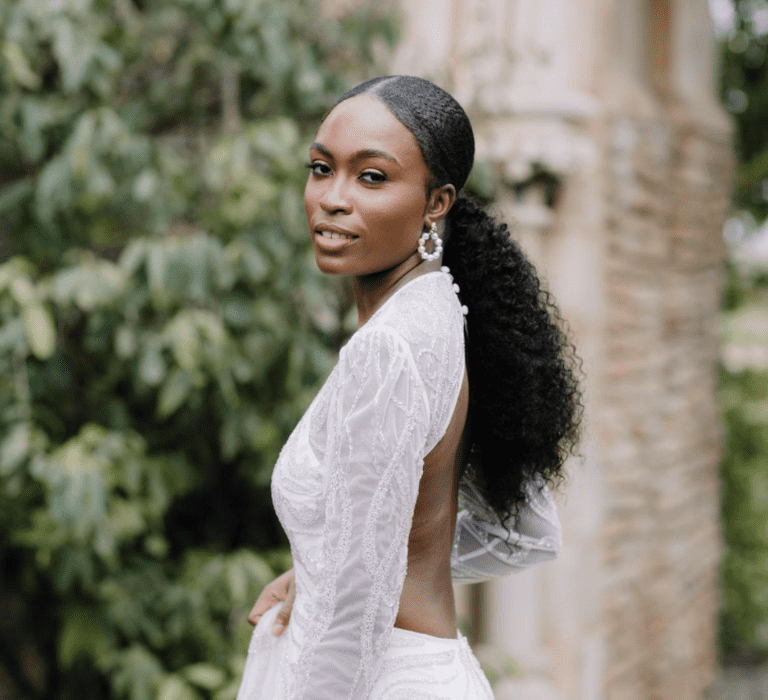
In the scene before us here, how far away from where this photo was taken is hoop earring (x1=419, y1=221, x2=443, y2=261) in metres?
1.17

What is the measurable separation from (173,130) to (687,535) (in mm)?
3336

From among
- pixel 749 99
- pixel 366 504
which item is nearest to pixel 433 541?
pixel 366 504

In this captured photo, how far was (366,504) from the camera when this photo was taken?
1.04 meters

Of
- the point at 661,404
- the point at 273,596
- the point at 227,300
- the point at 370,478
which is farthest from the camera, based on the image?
the point at 661,404

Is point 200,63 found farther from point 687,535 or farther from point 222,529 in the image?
point 687,535

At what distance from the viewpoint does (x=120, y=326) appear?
227 cm

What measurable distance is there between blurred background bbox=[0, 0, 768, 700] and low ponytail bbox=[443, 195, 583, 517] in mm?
479

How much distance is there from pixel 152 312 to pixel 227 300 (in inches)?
8.1

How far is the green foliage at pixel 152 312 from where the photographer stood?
7.09 ft

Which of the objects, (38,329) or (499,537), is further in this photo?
(38,329)

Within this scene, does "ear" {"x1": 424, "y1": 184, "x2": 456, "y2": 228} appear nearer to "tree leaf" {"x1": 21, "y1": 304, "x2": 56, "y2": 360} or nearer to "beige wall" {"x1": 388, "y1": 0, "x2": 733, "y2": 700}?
"tree leaf" {"x1": 21, "y1": 304, "x2": 56, "y2": 360}

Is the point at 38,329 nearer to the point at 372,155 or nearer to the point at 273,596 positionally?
the point at 273,596

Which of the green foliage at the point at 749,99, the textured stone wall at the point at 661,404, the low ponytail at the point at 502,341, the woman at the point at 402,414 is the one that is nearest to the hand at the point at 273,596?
the woman at the point at 402,414

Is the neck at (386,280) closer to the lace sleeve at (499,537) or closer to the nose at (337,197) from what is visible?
the nose at (337,197)
